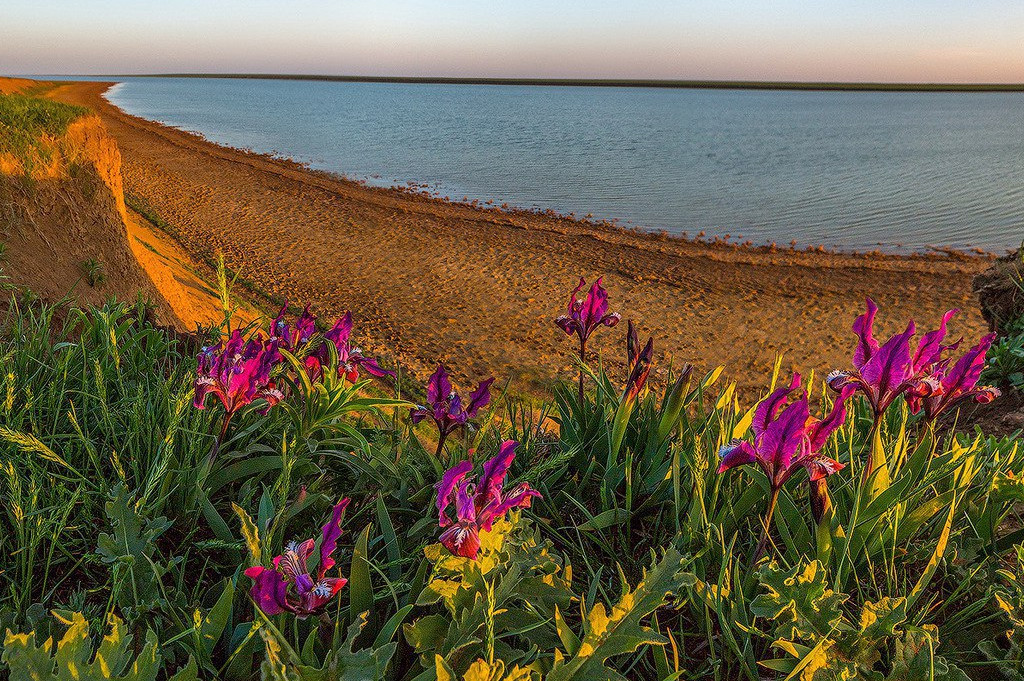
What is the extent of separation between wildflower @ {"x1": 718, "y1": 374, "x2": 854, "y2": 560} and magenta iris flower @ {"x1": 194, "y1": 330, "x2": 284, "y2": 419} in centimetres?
155

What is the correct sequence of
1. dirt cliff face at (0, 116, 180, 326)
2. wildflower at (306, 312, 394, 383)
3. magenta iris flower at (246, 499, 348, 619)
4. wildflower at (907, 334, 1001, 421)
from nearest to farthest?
magenta iris flower at (246, 499, 348, 619) → wildflower at (907, 334, 1001, 421) → wildflower at (306, 312, 394, 383) → dirt cliff face at (0, 116, 180, 326)

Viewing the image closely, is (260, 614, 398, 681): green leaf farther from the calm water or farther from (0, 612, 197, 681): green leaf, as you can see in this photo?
the calm water

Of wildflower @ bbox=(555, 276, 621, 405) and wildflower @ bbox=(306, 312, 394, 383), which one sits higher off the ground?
wildflower @ bbox=(555, 276, 621, 405)

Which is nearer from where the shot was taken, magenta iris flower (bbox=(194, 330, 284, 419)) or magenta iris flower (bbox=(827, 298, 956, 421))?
magenta iris flower (bbox=(827, 298, 956, 421))

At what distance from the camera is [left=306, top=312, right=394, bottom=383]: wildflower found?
267cm

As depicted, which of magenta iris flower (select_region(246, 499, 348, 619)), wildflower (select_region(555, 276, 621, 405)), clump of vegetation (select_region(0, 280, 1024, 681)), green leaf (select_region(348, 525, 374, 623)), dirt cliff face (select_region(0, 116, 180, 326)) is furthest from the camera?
dirt cliff face (select_region(0, 116, 180, 326))

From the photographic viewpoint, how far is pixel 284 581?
144 centimetres

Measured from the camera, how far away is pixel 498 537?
60.7 inches

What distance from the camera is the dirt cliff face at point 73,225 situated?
4902 millimetres

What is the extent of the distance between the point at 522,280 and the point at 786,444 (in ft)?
31.2

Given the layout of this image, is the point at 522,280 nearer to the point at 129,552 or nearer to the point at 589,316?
the point at 589,316

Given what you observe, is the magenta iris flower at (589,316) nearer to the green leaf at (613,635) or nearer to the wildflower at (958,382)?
the wildflower at (958,382)

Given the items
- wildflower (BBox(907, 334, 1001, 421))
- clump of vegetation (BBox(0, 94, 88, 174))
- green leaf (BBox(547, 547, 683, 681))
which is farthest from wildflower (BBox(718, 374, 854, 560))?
clump of vegetation (BBox(0, 94, 88, 174))

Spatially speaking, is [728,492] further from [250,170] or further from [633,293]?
[250,170]
